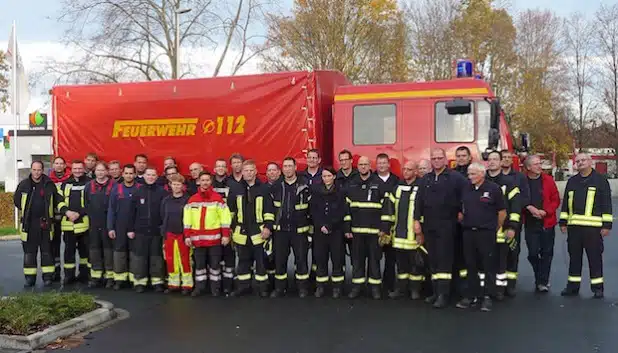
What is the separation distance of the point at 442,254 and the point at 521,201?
4.17 feet

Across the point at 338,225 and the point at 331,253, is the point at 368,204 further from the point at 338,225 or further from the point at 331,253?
the point at 331,253

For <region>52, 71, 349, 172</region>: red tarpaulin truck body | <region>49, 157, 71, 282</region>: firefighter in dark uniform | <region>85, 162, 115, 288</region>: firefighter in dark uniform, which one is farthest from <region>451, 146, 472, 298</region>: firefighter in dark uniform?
<region>49, 157, 71, 282</region>: firefighter in dark uniform

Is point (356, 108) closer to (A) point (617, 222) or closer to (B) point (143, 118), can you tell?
(B) point (143, 118)

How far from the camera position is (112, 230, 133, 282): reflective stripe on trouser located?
8.59m

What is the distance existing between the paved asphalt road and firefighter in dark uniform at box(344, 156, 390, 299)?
313 millimetres

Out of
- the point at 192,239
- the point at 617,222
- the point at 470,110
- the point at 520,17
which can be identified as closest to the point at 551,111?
the point at 520,17

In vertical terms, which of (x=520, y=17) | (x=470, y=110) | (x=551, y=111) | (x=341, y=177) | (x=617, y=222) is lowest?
(x=617, y=222)

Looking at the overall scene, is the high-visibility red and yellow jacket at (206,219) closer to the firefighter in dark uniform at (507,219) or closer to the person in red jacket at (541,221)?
the firefighter in dark uniform at (507,219)

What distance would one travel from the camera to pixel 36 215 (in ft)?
29.3

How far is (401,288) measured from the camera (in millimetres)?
7754

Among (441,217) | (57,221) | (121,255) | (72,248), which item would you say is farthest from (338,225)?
(57,221)

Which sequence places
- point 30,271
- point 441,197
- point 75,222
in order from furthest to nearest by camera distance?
point 30,271, point 75,222, point 441,197

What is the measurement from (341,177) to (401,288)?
5.36ft

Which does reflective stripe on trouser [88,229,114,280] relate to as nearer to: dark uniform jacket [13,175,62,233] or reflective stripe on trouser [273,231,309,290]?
dark uniform jacket [13,175,62,233]
